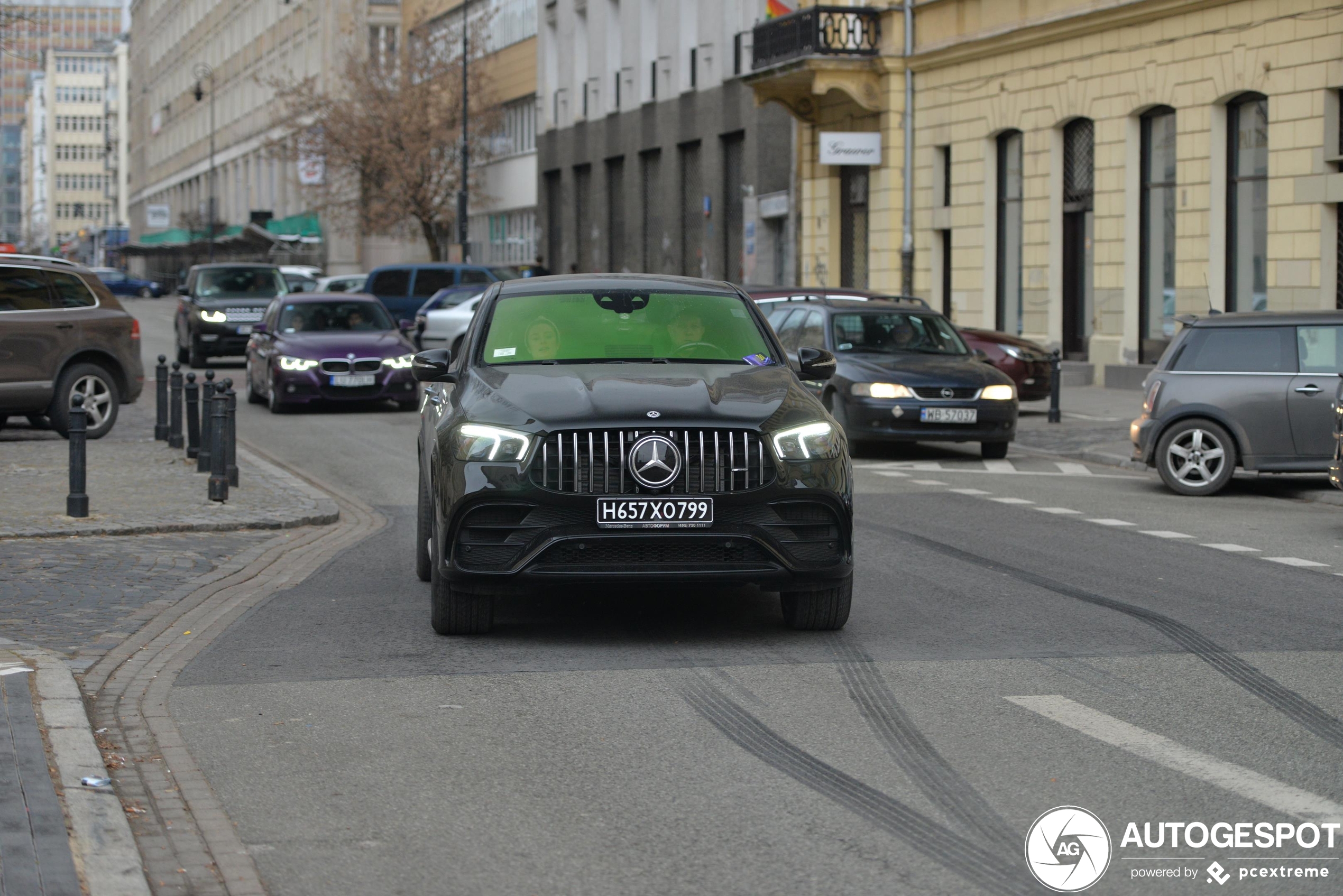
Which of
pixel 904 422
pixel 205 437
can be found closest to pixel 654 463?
pixel 205 437

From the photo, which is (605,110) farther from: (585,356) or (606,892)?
(606,892)

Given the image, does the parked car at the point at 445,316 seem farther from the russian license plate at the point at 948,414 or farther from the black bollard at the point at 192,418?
the black bollard at the point at 192,418

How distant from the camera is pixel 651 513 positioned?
780 centimetres

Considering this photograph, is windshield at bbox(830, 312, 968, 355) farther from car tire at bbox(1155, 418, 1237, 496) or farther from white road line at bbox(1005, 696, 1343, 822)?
white road line at bbox(1005, 696, 1343, 822)

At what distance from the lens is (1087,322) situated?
101ft

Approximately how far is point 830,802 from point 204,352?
29.5 metres

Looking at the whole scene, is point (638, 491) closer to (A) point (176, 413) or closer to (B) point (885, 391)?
(B) point (885, 391)

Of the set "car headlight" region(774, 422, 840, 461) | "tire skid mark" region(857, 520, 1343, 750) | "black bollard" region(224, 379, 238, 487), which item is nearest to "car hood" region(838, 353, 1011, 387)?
"black bollard" region(224, 379, 238, 487)

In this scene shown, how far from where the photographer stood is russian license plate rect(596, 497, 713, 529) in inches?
307

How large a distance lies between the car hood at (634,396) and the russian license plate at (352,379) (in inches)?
610

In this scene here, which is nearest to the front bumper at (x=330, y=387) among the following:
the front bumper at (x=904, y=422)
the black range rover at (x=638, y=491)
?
the front bumper at (x=904, y=422)

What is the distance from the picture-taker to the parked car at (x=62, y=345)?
59.8 feet

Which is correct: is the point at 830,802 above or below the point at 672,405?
below

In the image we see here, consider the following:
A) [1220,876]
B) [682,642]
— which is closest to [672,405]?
[682,642]
